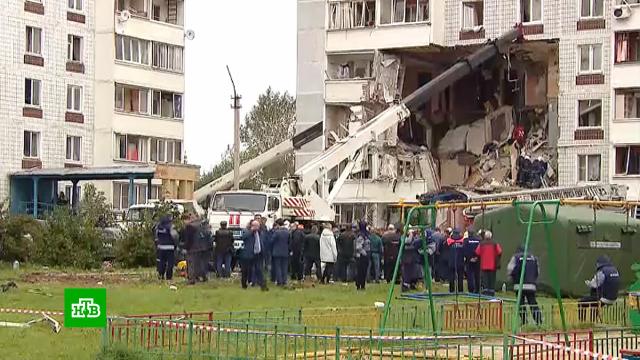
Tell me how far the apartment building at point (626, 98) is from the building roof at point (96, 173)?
18868 millimetres

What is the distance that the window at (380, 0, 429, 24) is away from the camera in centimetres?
5959

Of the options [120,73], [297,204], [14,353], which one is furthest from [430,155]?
[14,353]

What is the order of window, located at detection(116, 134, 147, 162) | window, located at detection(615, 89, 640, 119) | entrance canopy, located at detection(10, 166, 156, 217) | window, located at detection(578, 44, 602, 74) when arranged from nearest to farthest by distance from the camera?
entrance canopy, located at detection(10, 166, 156, 217) < window, located at detection(615, 89, 640, 119) < window, located at detection(578, 44, 602, 74) < window, located at detection(116, 134, 147, 162)

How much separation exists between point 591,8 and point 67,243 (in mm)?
26885

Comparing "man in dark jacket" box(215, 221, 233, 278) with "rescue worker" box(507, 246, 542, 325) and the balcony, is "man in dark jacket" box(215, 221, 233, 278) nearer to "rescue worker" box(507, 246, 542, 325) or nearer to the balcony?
"rescue worker" box(507, 246, 542, 325)

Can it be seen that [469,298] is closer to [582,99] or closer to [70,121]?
[582,99]

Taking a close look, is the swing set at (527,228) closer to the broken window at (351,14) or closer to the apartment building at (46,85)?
the apartment building at (46,85)

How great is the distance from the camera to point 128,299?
27.2m

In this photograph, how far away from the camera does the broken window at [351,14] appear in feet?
200

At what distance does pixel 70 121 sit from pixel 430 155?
1615 centimetres

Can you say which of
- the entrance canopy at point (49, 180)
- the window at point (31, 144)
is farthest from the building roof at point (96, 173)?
the window at point (31, 144)

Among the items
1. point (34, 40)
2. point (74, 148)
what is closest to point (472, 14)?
point (74, 148)

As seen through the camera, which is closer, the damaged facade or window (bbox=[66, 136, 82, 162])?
the damaged facade

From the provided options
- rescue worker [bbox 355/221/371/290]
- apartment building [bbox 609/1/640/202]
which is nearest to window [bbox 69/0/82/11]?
apartment building [bbox 609/1/640/202]
